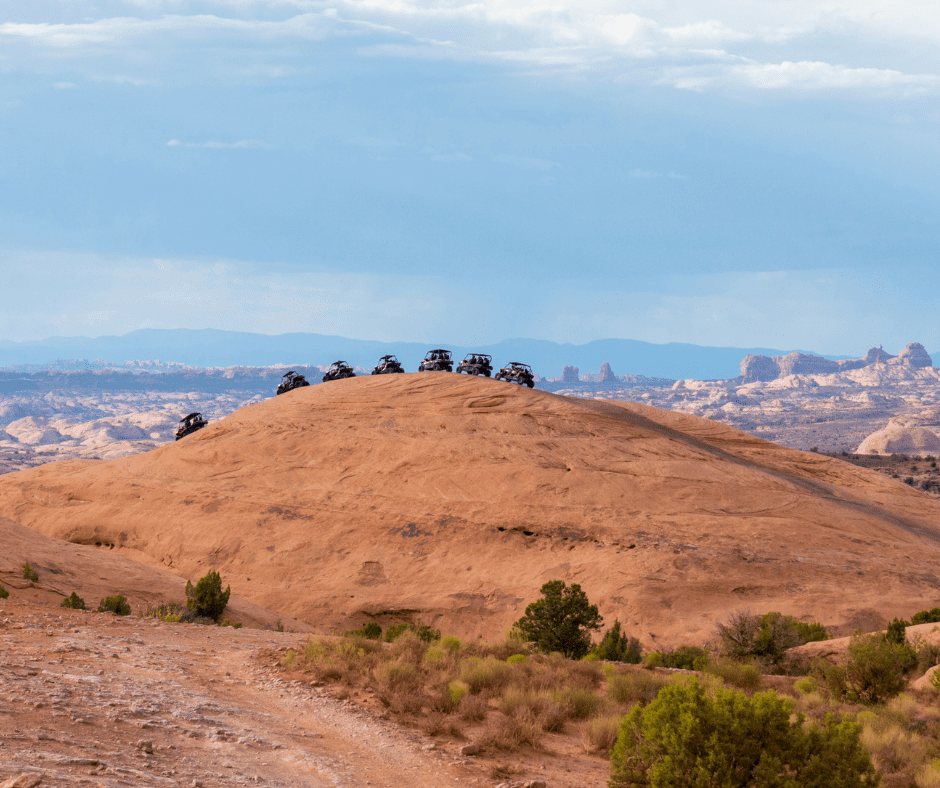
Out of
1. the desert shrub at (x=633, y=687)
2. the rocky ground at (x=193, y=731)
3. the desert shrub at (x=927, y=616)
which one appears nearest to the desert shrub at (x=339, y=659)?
the rocky ground at (x=193, y=731)

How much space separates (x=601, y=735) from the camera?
36.8ft

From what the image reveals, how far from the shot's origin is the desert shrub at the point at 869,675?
1441 cm

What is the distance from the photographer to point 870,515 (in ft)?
102

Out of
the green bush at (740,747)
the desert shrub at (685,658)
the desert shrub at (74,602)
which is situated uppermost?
the green bush at (740,747)

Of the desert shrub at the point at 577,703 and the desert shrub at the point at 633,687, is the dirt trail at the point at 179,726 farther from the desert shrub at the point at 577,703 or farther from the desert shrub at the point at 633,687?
the desert shrub at the point at 633,687

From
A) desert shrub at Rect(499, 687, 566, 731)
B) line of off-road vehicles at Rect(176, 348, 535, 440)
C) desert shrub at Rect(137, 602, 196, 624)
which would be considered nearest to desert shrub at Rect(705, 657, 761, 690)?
desert shrub at Rect(499, 687, 566, 731)

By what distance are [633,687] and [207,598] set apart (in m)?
12.9

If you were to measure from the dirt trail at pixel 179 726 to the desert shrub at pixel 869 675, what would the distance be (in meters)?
8.36

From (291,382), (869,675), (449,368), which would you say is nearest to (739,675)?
(869,675)

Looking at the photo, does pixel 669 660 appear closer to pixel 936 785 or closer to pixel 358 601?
pixel 936 785

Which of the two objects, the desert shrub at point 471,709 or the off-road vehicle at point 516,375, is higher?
the off-road vehicle at point 516,375

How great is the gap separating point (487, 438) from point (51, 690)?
26528mm

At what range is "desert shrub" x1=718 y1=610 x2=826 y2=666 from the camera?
59.0 feet

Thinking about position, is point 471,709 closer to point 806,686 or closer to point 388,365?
point 806,686
